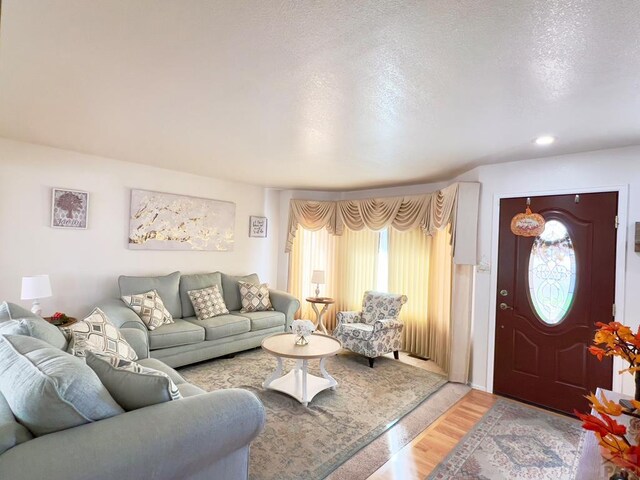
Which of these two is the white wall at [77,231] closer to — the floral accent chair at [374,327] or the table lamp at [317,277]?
the table lamp at [317,277]

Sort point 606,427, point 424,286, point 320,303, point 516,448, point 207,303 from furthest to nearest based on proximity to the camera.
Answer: point 320,303, point 424,286, point 207,303, point 516,448, point 606,427

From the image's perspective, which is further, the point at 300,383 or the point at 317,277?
the point at 317,277

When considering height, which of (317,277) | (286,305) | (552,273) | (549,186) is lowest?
(286,305)

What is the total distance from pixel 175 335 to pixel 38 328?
1.64 m

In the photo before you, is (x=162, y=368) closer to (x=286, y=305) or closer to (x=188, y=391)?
(x=188, y=391)

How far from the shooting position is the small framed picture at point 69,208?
350cm

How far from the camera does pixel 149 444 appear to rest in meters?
1.30

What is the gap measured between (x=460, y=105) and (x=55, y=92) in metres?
2.47

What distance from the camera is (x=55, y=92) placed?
6.86 feet

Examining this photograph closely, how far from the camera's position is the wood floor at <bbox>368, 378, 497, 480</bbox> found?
218 cm

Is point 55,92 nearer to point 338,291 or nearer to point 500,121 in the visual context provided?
point 500,121

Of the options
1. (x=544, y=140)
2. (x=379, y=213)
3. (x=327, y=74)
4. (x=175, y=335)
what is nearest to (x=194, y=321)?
(x=175, y=335)

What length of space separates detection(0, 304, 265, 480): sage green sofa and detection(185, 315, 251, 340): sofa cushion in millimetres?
2225

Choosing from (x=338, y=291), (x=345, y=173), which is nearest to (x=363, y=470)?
(x=345, y=173)
